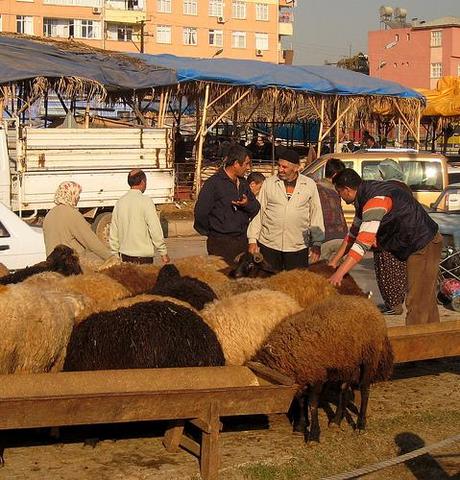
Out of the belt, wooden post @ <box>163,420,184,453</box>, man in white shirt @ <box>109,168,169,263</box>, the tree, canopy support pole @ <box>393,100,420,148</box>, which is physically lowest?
wooden post @ <box>163,420,184,453</box>

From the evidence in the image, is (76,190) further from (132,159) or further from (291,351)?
(132,159)

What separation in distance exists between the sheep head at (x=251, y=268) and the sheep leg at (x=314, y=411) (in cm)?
184

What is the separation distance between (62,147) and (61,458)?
13228 millimetres

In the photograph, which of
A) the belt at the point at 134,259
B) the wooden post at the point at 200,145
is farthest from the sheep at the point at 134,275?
the wooden post at the point at 200,145

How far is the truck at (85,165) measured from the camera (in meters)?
17.9

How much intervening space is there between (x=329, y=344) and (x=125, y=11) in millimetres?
81345

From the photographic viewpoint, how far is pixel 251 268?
824cm

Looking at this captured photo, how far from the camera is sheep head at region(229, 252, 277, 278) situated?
822 centimetres

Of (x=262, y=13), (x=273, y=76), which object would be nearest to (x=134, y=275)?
(x=273, y=76)

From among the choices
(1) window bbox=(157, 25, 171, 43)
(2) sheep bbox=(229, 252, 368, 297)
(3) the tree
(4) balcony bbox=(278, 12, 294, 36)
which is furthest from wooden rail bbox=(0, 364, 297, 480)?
(4) balcony bbox=(278, 12, 294, 36)

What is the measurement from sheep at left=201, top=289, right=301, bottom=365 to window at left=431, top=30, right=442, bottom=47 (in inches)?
3251

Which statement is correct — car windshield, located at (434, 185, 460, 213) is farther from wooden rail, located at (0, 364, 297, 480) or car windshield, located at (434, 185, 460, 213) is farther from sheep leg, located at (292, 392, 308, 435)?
wooden rail, located at (0, 364, 297, 480)

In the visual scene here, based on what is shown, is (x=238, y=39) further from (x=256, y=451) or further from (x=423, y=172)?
(x=256, y=451)

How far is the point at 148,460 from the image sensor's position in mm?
6207
